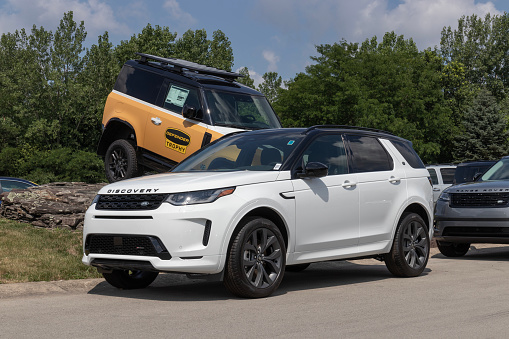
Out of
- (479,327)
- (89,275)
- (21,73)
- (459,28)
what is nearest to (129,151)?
(89,275)

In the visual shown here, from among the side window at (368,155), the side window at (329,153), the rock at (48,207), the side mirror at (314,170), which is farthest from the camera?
the rock at (48,207)

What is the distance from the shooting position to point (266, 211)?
7.39 m

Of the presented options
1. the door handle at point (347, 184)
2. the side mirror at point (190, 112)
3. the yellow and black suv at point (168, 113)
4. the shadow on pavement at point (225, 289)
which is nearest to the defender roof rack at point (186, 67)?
the yellow and black suv at point (168, 113)

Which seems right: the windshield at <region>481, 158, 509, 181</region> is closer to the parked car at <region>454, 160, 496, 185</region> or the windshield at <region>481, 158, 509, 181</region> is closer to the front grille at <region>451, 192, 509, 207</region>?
the front grille at <region>451, 192, 509, 207</region>

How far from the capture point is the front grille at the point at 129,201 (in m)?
6.88

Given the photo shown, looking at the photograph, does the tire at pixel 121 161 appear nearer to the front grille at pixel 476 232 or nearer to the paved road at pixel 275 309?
the paved road at pixel 275 309

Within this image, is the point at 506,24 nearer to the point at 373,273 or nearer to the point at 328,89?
the point at 328,89

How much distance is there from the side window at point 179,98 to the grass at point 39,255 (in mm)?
2946

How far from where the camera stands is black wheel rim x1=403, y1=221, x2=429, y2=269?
30.1ft

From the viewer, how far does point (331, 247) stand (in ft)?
26.5

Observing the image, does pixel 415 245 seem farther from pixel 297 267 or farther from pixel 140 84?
pixel 140 84

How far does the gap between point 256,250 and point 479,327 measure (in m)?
2.29

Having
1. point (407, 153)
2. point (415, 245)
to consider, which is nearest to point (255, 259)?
point (415, 245)

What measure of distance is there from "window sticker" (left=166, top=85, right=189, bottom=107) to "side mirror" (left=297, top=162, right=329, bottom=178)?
A: 589 centimetres
